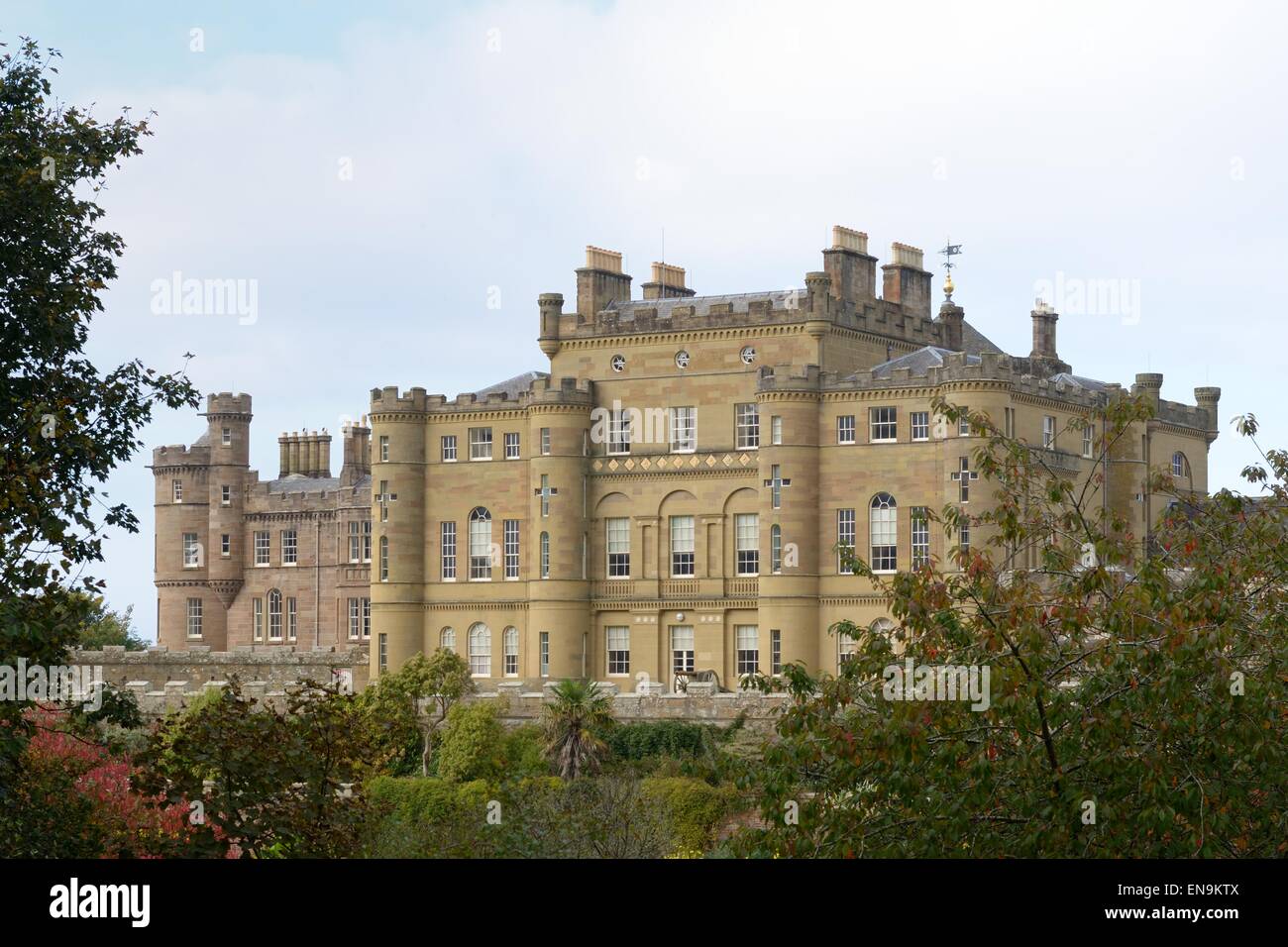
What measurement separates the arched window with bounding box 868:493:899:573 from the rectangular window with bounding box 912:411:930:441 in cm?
210

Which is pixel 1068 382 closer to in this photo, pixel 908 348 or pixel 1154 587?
pixel 908 348

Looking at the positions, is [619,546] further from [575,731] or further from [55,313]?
[55,313]

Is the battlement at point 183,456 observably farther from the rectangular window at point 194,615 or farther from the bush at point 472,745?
the bush at point 472,745

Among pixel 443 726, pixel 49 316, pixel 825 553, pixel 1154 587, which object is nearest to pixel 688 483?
pixel 825 553

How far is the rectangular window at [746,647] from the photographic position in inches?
2694

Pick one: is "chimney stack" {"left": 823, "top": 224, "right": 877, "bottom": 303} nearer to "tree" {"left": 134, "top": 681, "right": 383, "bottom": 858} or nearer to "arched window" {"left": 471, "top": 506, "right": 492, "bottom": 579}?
"arched window" {"left": 471, "top": 506, "right": 492, "bottom": 579}

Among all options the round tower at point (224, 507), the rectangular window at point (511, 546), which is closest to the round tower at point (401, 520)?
the rectangular window at point (511, 546)

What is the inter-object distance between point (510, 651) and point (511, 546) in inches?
145

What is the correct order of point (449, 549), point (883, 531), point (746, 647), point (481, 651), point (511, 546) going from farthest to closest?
point (449, 549) < point (481, 651) < point (511, 546) < point (746, 647) < point (883, 531)

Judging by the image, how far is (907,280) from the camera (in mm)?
74188

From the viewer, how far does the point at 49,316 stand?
2748 centimetres

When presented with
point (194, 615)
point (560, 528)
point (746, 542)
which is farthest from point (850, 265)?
point (194, 615)

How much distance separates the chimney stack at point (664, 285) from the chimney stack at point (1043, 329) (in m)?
14.1
